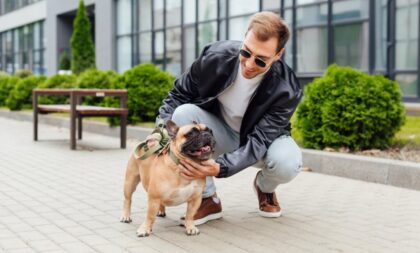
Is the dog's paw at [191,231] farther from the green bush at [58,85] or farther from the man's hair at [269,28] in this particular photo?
the green bush at [58,85]

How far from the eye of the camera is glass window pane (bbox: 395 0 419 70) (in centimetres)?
1359

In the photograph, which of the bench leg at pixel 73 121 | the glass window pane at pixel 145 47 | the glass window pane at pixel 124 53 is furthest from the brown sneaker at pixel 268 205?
Answer: the glass window pane at pixel 124 53

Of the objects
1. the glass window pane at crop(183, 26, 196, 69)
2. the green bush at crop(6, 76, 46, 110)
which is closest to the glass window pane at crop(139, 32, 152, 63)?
the glass window pane at crop(183, 26, 196, 69)

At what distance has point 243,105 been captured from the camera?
4.65 metres

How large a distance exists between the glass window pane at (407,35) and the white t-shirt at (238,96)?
994 centimetres

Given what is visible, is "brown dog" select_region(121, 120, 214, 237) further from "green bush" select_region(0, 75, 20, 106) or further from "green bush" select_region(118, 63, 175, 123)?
"green bush" select_region(0, 75, 20, 106)

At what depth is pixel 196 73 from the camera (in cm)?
477

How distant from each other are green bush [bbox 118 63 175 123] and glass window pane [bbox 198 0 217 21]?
7.94 metres

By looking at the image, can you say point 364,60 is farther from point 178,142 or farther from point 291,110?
point 178,142

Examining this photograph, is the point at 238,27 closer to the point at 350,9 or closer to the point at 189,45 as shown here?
the point at 189,45

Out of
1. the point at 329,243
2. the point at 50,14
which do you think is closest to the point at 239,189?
the point at 329,243

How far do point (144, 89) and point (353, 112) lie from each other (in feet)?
16.8

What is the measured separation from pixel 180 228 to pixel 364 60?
1108 centimetres

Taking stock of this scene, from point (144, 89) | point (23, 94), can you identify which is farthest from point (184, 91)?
point (23, 94)
